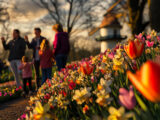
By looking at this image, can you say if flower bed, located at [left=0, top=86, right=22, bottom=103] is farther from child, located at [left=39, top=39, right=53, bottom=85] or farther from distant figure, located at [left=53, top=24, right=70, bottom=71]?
distant figure, located at [left=53, top=24, right=70, bottom=71]

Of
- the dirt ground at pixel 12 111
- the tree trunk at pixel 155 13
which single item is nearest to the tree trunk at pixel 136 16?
the tree trunk at pixel 155 13

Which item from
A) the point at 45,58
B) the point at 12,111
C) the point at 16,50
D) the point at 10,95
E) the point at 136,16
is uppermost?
the point at 136,16

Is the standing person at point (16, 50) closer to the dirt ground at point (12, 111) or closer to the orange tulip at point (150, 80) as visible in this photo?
the dirt ground at point (12, 111)

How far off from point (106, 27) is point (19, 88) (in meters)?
24.9

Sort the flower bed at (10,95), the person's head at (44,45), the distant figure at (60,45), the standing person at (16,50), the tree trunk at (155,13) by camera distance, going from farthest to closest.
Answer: the tree trunk at (155,13), the flower bed at (10,95), the standing person at (16,50), the distant figure at (60,45), the person's head at (44,45)

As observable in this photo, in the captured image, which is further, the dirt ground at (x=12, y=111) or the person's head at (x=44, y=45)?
the person's head at (x=44, y=45)

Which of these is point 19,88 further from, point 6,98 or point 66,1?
point 66,1

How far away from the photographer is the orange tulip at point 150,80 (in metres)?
0.77

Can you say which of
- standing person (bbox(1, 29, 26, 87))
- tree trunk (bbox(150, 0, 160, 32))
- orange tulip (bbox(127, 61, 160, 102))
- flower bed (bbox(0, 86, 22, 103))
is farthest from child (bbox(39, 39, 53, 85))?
→ orange tulip (bbox(127, 61, 160, 102))

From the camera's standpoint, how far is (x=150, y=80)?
79 cm

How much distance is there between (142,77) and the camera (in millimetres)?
835

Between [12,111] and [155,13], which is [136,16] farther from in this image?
[12,111]

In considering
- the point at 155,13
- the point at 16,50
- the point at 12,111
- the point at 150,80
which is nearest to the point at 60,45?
the point at 16,50

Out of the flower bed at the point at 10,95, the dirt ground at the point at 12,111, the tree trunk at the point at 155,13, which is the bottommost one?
the flower bed at the point at 10,95
